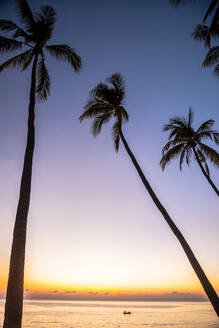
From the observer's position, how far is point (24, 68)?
10.8 metres

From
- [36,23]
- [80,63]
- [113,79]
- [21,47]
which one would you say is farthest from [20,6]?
[113,79]

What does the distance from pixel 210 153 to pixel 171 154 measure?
2.94m

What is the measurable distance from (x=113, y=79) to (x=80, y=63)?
376 centimetres

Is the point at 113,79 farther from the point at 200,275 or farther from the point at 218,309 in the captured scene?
the point at 218,309

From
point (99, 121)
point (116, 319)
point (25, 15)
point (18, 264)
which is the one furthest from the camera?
point (116, 319)

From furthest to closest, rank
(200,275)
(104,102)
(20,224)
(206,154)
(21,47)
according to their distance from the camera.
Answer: (206,154), (104,102), (21,47), (200,275), (20,224)

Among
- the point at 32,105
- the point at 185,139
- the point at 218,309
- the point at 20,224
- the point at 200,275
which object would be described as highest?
the point at 185,139

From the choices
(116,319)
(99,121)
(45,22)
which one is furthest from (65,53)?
(116,319)

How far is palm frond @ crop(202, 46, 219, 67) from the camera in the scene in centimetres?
1273

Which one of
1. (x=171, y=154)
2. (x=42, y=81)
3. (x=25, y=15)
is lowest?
(x=171, y=154)

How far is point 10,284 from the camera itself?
5.50 m

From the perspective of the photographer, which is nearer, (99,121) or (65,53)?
(65,53)

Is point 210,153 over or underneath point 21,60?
underneath

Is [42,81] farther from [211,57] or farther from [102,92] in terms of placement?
[211,57]
